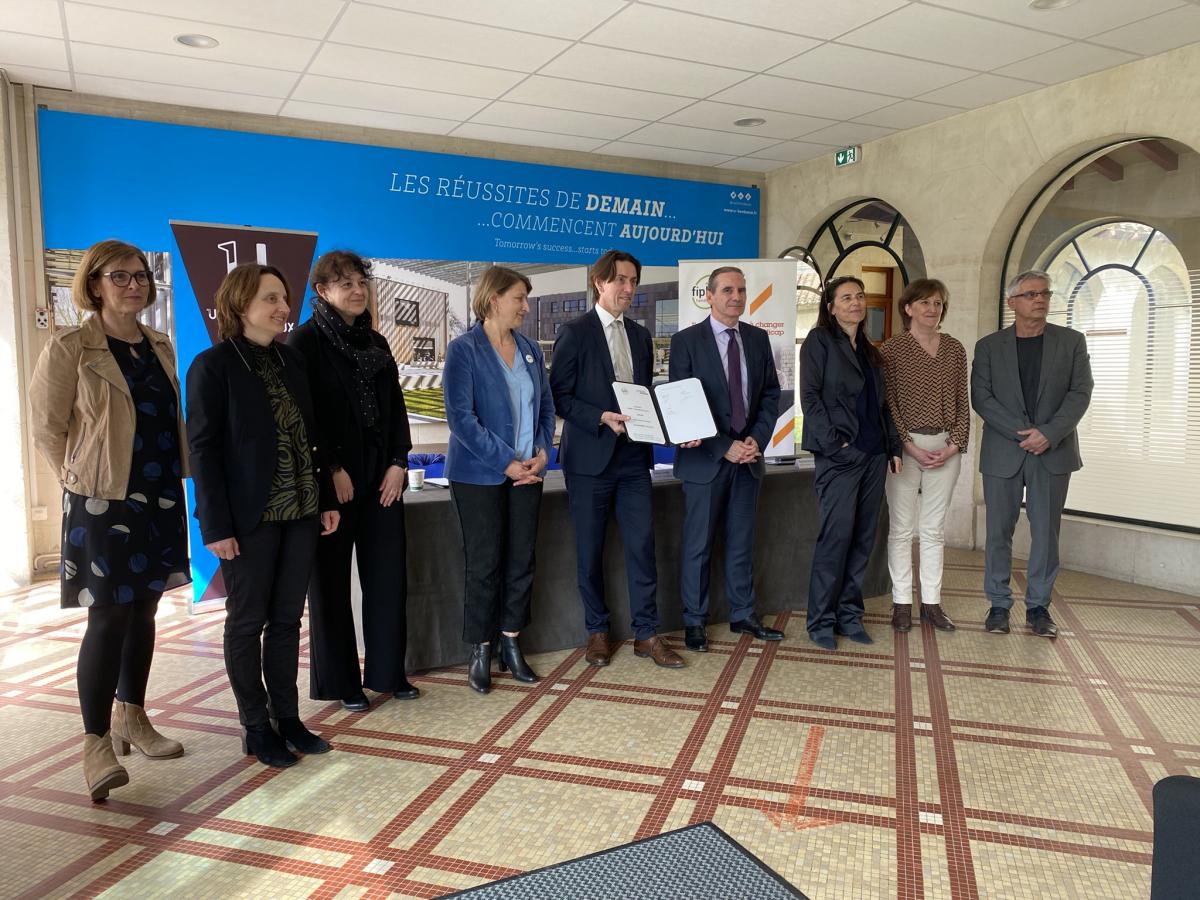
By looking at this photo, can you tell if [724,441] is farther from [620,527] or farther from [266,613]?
[266,613]

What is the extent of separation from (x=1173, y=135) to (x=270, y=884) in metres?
5.87

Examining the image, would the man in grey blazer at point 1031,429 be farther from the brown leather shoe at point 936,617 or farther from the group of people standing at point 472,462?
the brown leather shoe at point 936,617

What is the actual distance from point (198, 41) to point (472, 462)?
3.22 meters

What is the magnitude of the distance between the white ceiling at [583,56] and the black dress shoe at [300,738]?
11.4 ft

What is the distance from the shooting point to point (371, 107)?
5.98 meters

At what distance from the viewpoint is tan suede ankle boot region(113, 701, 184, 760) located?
291 cm

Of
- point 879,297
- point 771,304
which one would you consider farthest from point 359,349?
point 879,297

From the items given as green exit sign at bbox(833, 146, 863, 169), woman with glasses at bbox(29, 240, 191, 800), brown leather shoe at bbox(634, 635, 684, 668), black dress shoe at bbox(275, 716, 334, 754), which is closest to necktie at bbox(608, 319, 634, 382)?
brown leather shoe at bbox(634, 635, 684, 668)

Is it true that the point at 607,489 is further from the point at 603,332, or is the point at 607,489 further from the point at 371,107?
the point at 371,107

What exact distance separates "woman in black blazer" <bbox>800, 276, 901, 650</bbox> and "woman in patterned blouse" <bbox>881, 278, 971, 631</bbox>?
0.56ft

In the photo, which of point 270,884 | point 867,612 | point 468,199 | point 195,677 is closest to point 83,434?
point 270,884

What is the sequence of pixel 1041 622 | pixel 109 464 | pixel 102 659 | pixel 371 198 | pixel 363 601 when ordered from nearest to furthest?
pixel 109 464
pixel 102 659
pixel 363 601
pixel 1041 622
pixel 371 198

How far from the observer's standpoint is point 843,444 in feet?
A: 12.9

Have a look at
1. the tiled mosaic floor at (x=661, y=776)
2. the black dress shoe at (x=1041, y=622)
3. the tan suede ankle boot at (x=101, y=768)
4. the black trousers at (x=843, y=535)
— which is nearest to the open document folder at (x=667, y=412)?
the black trousers at (x=843, y=535)
